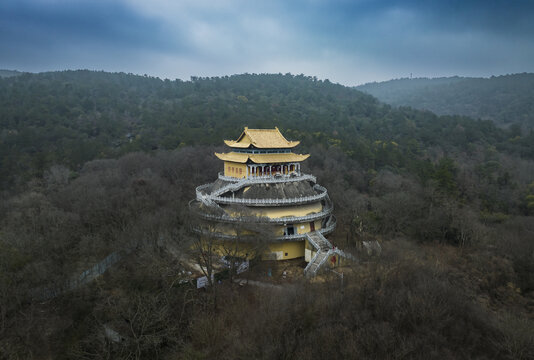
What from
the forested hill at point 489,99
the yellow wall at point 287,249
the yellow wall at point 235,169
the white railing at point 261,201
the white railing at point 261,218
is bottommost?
the yellow wall at point 287,249

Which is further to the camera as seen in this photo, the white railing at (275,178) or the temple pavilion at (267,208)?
the white railing at (275,178)

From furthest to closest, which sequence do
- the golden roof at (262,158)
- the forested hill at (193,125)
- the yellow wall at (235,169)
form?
the forested hill at (193,125) → the yellow wall at (235,169) → the golden roof at (262,158)

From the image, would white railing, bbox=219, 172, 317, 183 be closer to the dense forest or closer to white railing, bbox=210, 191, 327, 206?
white railing, bbox=210, 191, 327, 206

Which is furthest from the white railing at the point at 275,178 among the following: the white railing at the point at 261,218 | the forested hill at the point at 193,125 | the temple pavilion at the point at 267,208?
the forested hill at the point at 193,125

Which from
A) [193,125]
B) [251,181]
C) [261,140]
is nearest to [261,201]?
[251,181]

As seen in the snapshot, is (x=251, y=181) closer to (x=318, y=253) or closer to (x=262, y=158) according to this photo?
(x=262, y=158)

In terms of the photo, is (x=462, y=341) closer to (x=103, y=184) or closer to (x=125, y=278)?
(x=125, y=278)

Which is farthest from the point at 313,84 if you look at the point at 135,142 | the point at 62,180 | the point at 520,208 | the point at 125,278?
the point at 125,278

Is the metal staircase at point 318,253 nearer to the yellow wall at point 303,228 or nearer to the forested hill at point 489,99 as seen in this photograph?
the yellow wall at point 303,228

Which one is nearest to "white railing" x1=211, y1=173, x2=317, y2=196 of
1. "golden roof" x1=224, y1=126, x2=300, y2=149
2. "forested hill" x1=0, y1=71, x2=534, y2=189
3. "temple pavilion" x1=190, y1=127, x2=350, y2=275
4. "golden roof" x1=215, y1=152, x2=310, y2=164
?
"temple pavilion" x1=190, y1=127, x2=350, y2=275
